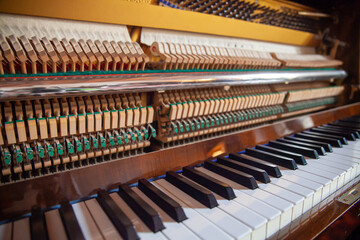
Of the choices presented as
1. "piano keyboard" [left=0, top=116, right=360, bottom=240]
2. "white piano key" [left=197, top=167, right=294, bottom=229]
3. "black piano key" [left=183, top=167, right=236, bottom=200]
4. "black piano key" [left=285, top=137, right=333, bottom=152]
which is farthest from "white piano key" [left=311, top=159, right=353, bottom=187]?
"black piano key" [left=183, top=167, right=236, bottom=200]

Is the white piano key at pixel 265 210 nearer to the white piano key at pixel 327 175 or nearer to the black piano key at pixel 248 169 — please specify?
the black piano key at pixel 248 169

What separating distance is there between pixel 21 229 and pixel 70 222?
238mm

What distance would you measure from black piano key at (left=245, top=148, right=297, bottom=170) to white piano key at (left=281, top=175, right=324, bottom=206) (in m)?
0.15

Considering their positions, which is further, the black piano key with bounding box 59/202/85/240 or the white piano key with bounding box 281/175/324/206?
the white piano key with bounding box 281/175/324/206

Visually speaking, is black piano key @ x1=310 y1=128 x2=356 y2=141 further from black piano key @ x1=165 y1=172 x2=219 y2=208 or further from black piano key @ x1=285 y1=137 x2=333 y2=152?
black piano key @ x1=165 y1=172 x2=219 y2=208

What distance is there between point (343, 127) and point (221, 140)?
172 centimetres

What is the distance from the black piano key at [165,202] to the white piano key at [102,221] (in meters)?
0.27

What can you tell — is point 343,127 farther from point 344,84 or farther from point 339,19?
point 339,19

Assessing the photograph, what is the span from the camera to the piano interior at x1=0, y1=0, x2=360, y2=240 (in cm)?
121

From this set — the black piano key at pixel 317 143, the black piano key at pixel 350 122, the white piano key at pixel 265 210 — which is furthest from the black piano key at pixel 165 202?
the black piano key at pixel 350 122

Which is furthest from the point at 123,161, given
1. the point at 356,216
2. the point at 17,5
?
the point at 356,216

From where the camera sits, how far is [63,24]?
1556 mm

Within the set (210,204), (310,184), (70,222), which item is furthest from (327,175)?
(70,222)

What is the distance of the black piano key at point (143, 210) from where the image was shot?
112 cm
